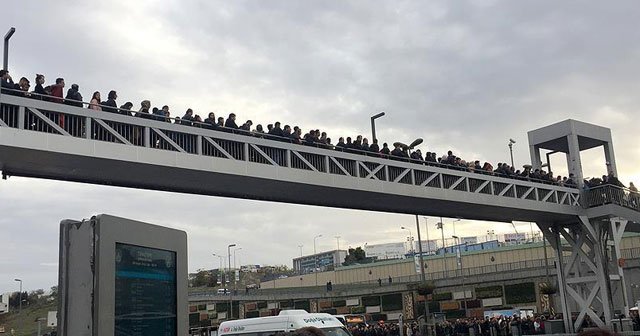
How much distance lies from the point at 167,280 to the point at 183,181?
40.2 ft

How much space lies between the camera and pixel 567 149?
1355 inches

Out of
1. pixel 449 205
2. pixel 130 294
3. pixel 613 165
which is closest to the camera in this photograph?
pixel 130 294

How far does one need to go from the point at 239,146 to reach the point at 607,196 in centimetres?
1952

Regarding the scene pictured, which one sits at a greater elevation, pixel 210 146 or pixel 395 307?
A: pixel 210 146

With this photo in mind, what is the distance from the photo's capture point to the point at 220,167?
18.0 metres

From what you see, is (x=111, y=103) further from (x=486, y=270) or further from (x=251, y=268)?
(x=251, y=268)

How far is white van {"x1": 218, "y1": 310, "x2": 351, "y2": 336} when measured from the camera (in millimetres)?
16094

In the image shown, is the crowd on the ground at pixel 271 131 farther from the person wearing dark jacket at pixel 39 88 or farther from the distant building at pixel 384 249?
the distant building at pixel 384 249

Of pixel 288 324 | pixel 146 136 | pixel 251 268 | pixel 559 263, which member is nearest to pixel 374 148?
pixel 288 324

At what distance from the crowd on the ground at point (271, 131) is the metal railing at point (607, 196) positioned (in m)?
0.56

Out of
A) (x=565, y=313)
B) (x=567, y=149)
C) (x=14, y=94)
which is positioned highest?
(x=567, y=149)

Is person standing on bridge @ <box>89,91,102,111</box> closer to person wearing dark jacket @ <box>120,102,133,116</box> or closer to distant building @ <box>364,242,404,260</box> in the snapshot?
person wearing dark jacket @ <box>120,102,133,116</box>

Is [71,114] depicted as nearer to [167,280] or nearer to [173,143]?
[173,143]

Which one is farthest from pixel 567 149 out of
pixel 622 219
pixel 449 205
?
pixel 449 205
